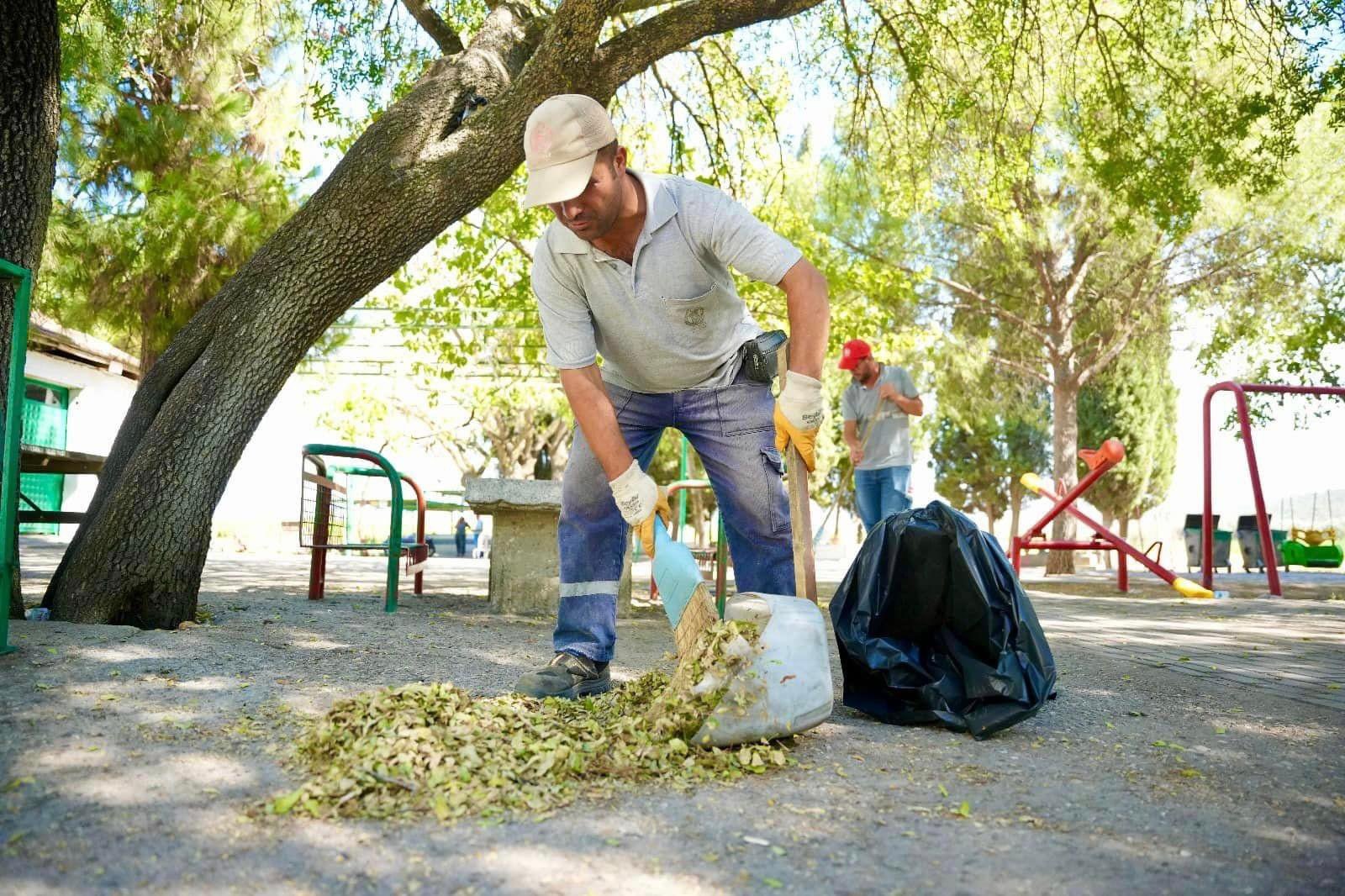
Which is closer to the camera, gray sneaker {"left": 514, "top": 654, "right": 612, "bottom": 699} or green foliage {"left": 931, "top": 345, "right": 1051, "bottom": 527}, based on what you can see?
gray sneaker {"left": 514, "top": 654, "right": 612, "bottom": 699}

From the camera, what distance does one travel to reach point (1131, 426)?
2916 centimetres

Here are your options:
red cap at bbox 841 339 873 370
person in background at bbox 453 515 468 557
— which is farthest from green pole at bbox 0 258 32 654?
person in background at bbox 453 515 468 557

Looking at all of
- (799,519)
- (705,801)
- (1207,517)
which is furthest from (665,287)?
(1207,517)

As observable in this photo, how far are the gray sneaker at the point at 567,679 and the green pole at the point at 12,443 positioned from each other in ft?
5.26

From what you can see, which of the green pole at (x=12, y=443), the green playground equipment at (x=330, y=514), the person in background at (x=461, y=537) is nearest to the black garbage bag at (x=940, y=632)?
the green pole at (x=12, y=443)

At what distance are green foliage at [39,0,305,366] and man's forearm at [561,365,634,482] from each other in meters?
7.79

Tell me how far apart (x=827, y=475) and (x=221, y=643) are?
31.8 m

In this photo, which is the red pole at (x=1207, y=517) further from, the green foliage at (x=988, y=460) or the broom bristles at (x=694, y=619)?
the green foliage at (x=988, y=460)

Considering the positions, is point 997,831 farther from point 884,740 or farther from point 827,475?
point 827,475

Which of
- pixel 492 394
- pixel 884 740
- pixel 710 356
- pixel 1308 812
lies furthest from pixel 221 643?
pixel 492 394

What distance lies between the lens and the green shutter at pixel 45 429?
17031 mm

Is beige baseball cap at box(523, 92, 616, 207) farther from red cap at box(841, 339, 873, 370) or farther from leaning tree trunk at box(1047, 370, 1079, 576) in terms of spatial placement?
leaning tree trunk at box(1047, 370, 1079, 576)

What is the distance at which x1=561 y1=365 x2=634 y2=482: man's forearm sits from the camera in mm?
2990

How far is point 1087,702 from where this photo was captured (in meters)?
3.38
